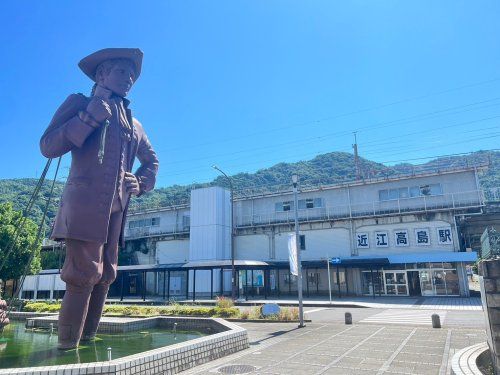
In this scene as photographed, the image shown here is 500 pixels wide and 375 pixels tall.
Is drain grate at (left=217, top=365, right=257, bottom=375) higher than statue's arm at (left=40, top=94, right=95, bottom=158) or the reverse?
the reverse

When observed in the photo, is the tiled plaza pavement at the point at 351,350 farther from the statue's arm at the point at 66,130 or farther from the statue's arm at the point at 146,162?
the statue's arm at the point at 66,130

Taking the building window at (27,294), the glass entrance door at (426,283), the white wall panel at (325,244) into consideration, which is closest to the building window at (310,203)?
the white wall panel at (325,244)

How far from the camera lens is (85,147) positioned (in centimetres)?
865

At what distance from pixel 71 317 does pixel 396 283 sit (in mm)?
26928

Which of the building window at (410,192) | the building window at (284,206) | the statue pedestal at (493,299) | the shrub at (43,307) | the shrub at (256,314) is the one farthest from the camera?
the building window at (284,206)

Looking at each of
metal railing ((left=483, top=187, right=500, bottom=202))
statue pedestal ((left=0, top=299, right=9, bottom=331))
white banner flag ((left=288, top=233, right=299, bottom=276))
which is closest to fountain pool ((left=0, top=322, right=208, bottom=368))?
statue pedestal ((left=0, top=299, right=9, bottom=331))

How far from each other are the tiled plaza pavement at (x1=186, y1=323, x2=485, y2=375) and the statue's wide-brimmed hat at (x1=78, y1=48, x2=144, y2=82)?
731 cm

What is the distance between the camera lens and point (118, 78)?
921 centimetres

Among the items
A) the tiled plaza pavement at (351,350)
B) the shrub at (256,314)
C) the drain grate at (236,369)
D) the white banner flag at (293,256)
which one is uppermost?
the white banner flag at (293,256)

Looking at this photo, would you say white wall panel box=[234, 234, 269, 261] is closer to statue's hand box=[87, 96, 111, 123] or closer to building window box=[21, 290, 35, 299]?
building window box=[21, 290, 35, 299]

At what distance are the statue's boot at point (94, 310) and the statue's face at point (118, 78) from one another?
477 centimetres

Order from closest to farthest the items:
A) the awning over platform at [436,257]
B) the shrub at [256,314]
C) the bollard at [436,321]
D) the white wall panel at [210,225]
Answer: the bollard at [436,321] → the shrub at [256,314] → the awning over platform at [436,257] → the white wall panel at [210,225]

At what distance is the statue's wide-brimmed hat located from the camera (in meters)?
9.12

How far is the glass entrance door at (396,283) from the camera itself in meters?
29.5
